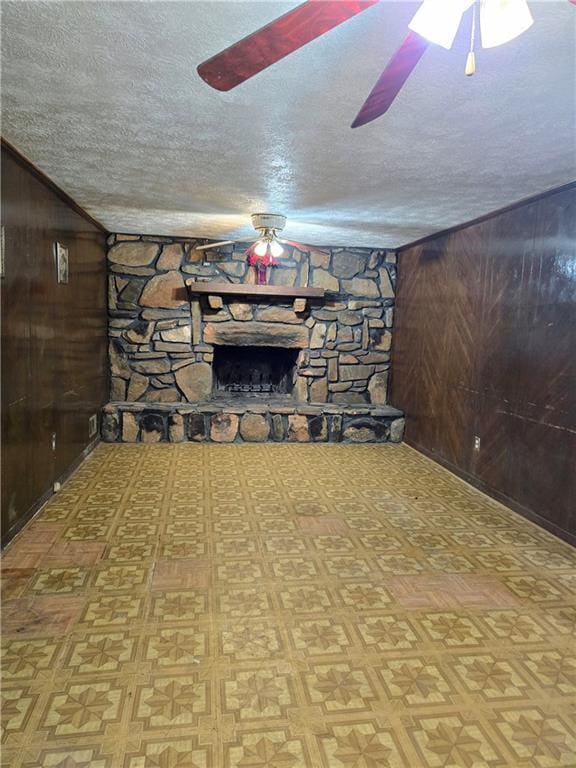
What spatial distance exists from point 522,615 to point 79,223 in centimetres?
374

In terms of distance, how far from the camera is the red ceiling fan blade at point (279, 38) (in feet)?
3.04

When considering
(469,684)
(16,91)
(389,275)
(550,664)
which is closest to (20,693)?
(469,684)

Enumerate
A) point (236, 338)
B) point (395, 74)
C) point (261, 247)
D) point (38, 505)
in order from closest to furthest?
point (395, 74) → point (38, 505) → point (261, 247) → point (236, 338)

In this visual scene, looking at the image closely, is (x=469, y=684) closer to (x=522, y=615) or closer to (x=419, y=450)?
(x=522, y=615)

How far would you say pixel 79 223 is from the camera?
3.59 meters

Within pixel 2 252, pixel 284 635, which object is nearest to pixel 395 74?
pixel 284 635

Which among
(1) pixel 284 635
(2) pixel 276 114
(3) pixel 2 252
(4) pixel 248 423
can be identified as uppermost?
(2) pixel 276 114

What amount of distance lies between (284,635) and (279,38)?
1828mm

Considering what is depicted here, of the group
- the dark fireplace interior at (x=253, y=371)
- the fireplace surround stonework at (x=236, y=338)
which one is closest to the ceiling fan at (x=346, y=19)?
the fireplace surround stonework at (x=236, y=338)

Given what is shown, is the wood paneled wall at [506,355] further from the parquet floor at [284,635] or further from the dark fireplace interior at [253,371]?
the dark fireplace interior at [253,371]

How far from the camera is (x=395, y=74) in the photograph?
3.79ft

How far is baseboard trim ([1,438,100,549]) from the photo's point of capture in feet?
7.72

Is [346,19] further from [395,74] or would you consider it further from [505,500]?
[505,500]

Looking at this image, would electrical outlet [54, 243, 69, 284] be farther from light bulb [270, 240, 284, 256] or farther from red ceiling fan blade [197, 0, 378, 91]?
red ceiling fan blade [197, 0, 378, 91]
